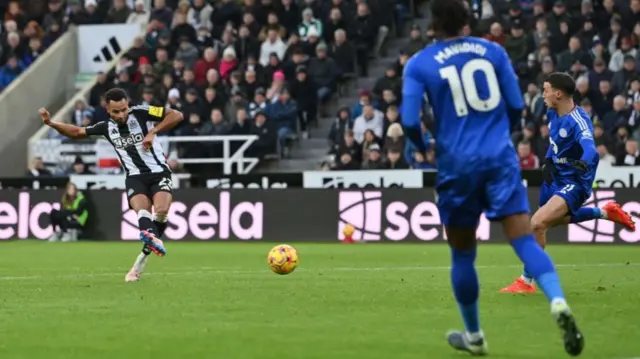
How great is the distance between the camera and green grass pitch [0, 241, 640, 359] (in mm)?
8852

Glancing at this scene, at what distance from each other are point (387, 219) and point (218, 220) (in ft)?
11.1

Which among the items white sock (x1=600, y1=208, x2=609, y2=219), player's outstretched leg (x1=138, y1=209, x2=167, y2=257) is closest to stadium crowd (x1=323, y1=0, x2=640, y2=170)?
white sock (x1=600, y1=208, x2=609, y2=219)

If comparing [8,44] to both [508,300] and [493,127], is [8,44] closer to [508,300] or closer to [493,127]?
[508,300]

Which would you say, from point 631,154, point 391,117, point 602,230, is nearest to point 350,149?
point 391,117

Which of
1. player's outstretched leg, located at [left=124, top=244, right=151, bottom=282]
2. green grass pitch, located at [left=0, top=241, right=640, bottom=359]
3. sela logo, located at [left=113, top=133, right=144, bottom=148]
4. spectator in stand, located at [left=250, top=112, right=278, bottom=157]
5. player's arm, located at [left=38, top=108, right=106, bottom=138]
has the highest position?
spectator in stand, located at [left=250, top=112, right=278, bottom=157]

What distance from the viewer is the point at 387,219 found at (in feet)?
82.4

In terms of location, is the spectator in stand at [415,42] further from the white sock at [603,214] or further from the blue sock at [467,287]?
the blue sock at [467,287]

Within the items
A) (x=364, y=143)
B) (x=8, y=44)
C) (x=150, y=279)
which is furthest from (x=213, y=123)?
(x=150, y=279)

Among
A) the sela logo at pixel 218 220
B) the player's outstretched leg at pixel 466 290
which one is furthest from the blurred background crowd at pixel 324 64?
the player's outstretched leg at pixel 466 290

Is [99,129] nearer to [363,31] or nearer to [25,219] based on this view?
[25,219]

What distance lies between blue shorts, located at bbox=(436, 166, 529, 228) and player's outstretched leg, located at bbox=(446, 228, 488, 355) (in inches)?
3.9

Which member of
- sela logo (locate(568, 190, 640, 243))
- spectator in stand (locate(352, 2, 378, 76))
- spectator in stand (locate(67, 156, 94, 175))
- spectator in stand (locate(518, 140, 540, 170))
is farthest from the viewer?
spectator in stand (locate(352, 2, 378, 76))

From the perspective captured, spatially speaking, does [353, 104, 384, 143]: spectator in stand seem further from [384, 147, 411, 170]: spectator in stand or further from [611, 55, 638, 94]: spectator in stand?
[611, 55, 638, 94]: spectator in stand

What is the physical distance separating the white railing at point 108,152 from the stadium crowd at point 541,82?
195 cm
